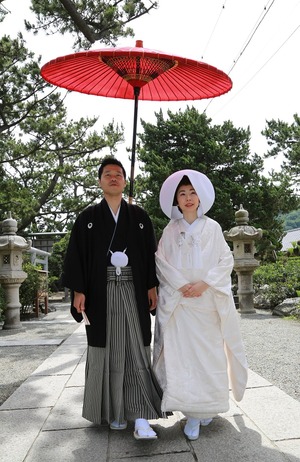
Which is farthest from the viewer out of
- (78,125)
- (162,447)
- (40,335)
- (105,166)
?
(78,125)

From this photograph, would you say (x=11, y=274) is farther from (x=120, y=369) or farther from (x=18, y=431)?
(x=120, y=369)

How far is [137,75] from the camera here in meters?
3.44

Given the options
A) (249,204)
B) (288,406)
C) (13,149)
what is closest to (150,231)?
(288,406)

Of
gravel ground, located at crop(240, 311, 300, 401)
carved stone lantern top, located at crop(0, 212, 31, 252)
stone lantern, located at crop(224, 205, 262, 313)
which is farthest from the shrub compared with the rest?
stone lantern, located at crop(224, 205, 262, 313)

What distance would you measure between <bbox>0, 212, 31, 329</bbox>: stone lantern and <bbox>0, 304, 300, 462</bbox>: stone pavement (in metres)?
5.73

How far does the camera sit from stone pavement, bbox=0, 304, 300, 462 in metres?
2.40

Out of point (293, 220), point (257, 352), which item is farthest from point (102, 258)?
point (293, 220)

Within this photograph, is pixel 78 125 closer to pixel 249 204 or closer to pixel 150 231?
pixel 249 204

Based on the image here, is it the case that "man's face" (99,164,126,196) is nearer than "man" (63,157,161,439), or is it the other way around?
"man" (63,157,161,439)

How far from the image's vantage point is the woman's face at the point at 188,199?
2.92 meters

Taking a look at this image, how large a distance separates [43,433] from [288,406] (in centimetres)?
163

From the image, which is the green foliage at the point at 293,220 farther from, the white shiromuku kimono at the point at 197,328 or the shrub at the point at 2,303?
the white shiromuku kimono at the point at 197,328

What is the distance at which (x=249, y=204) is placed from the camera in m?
18.8

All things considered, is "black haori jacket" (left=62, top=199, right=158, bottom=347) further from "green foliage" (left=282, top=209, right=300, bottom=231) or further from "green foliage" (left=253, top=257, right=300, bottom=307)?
"green foliage" (left=282, top=209, right=300, bottom=231)
